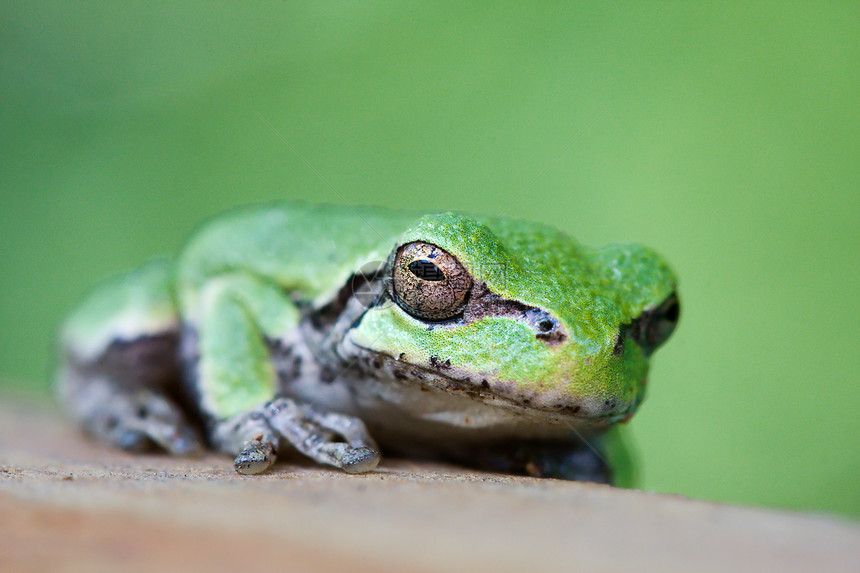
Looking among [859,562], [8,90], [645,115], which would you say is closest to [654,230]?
[645,115]

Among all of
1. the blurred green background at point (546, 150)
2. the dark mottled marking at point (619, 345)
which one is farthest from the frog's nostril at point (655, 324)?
the blurred green background at point (546, 150)

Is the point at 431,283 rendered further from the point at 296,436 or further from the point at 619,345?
the point at 296,436

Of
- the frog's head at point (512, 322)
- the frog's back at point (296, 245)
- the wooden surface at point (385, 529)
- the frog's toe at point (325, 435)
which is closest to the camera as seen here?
the wooden surface at point (385, 529)

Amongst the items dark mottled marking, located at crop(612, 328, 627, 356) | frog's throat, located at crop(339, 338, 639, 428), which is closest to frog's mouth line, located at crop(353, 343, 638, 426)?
frog's throat, located at crop(339, 338, 639, 428)

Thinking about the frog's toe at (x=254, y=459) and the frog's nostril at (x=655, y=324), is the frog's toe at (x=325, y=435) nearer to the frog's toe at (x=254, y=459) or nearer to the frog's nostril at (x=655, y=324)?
the frog's toe at (x=254, y=459)

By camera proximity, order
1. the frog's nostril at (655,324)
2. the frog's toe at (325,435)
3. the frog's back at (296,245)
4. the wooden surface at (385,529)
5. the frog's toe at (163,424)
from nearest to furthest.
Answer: the wooden surface at (385,529)
the frog's toe at (325,435)
the frog's nostril at (655,324)
the frog's back at (296,245)
the frog's toe at (163,424)

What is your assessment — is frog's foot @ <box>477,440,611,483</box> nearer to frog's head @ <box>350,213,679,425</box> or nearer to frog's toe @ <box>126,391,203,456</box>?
frog's head @ <box>350,213,679,425</box>

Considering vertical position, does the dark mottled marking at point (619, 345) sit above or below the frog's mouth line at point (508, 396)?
above
